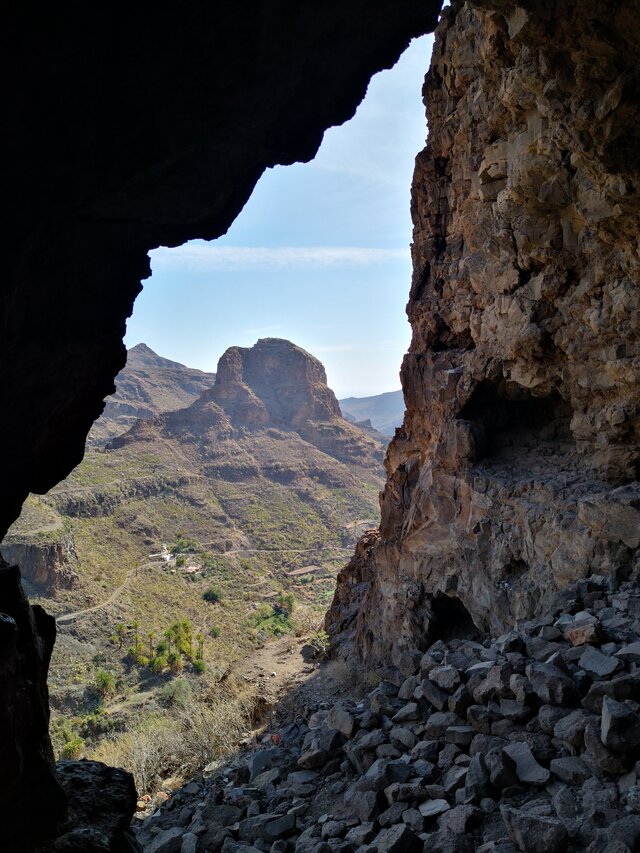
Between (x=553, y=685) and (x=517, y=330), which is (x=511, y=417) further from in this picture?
(x=553, y=685)

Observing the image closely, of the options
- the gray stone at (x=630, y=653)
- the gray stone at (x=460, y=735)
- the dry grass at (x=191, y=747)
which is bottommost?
the dry grass at (x=191, y=747)

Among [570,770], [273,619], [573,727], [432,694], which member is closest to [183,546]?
[273,619]

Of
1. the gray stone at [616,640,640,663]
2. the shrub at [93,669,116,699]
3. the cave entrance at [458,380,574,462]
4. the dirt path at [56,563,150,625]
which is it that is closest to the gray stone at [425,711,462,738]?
the gray stone at [616,640,640,663]

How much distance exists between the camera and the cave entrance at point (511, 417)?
42.7 feet

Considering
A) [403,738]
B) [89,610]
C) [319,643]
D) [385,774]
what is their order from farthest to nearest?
[89,610], [319,643], [403,738], [385,774]

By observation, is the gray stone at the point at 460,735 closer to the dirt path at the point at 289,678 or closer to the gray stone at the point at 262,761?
the gray stone at the point at 262,761

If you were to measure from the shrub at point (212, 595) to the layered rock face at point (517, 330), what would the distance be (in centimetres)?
3717

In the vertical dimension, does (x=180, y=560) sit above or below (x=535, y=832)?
below

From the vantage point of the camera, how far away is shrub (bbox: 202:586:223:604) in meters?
52.2

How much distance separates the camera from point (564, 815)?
4.19 metres

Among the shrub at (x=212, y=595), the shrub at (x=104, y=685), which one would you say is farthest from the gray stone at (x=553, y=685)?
the shrub at (x=212, y=595)

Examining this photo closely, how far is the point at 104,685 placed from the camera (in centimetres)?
3378

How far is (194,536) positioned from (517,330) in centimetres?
6216

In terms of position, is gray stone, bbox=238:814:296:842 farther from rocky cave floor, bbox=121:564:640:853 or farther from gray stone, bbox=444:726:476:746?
gray stone, bbox=444:726:476:746
